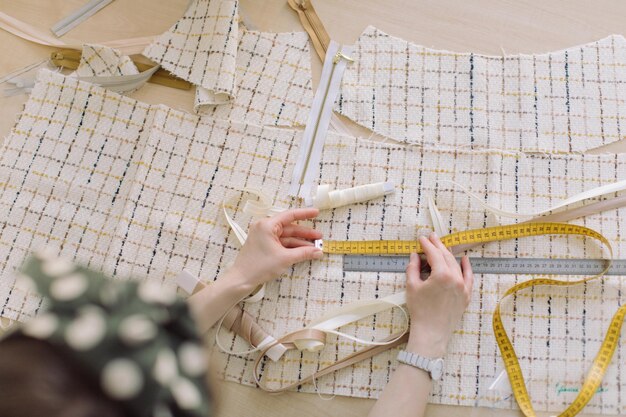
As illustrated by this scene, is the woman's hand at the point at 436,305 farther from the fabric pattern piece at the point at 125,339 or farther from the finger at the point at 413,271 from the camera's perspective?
the fabric pattern piece at the point at 125,339

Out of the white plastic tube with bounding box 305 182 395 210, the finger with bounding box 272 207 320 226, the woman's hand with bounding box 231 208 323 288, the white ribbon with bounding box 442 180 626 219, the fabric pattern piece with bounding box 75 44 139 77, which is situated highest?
the fabric pattern piece with bounding box 75 44 139 77

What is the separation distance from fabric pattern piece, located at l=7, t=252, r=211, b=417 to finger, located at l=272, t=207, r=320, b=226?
1.00 m

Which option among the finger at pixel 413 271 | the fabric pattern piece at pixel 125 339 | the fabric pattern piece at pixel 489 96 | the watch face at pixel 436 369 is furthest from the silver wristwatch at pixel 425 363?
the fabric pattern piece at pixel 125 339

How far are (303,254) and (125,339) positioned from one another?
1.05m

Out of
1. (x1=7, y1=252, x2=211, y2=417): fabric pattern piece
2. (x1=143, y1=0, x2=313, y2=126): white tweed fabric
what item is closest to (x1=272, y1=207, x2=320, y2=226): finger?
(x1=143, y1=0, x2=313, y2=126): white tweed fabric

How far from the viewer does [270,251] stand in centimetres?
156

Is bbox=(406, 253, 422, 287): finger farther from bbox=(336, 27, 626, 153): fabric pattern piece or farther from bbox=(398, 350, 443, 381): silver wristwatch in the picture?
bbox=(336, 27, 626, 153): fabric pattern piece

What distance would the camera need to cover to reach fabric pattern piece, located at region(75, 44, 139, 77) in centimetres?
176

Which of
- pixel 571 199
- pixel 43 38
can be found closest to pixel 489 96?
pixel 571 199

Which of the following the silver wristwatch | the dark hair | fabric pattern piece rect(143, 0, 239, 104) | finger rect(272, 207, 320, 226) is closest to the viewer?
the dark hair

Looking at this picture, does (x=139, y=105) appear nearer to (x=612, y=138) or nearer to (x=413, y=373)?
(x=413, y=373)

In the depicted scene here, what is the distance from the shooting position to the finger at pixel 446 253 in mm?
1555

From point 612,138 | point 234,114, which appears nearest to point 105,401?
point 234,114

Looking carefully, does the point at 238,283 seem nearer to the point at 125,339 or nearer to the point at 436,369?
the point at 436,369
